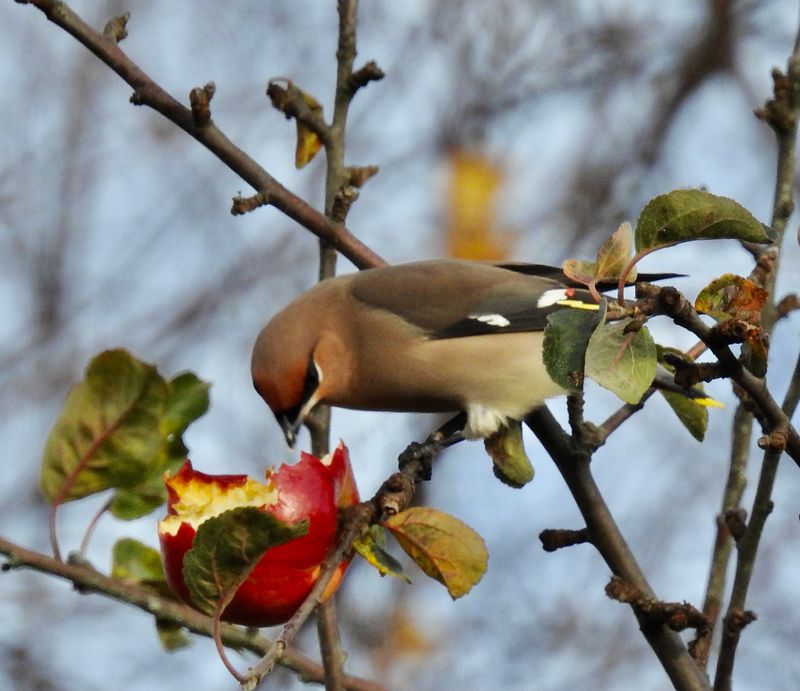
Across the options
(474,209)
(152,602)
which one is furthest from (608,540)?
(474,209)

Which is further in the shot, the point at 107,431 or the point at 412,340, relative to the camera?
the point at 412,340

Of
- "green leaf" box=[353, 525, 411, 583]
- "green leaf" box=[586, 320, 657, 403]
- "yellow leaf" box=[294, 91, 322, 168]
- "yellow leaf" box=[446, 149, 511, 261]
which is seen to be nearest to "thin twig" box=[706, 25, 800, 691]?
"green leaf" box=[586, 320, 657, 403]

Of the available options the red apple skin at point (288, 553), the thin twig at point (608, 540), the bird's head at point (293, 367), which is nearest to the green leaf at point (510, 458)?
the thin twig at point (608, 540)

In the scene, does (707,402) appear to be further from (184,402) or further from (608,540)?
(184,402)

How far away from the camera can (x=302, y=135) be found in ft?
9.73

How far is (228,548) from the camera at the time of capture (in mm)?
1634

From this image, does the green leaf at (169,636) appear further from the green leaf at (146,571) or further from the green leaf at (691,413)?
the green leaf at (691,413)

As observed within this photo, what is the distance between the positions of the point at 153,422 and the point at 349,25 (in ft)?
3.97

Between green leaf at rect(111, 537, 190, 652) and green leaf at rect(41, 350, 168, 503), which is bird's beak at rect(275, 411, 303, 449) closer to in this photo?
green leaf at rect(111, 537, 190, 652)

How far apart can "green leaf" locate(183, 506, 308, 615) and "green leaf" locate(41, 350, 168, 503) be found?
374 mm

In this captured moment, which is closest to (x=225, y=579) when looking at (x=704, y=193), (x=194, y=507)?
(x=194, y=507)

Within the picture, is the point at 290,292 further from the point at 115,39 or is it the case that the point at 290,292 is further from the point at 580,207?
the point at 115,39

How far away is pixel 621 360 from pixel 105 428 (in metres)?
0.86

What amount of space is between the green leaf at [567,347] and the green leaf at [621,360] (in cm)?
3
